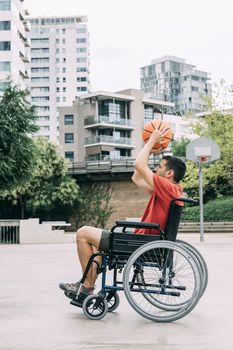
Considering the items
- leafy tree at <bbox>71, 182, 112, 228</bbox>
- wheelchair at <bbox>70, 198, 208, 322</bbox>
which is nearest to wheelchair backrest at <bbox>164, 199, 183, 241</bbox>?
wheelchair at <bbox>70, 198, 208, 322</bbox>

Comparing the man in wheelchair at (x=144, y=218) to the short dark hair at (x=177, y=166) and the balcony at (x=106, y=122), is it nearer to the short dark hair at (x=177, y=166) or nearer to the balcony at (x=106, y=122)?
the short dark hair at (x=177, y=166)

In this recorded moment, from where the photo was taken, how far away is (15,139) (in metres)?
28.7

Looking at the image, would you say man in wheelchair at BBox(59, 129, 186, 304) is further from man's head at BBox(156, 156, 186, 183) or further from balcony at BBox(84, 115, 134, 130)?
balcony at BBox(84, 115, 134, 130)

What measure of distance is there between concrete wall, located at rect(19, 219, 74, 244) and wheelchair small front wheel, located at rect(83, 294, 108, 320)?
60.4 feet

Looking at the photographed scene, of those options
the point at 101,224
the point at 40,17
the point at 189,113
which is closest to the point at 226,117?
the point at 189,113

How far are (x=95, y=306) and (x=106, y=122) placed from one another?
2858 inches

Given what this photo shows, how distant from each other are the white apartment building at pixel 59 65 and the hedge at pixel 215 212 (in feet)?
331

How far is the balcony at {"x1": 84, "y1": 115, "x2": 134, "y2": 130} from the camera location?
77.4 meters

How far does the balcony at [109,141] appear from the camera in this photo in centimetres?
7731

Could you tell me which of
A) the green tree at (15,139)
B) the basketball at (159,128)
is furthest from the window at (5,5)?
the basketball at (159,128)

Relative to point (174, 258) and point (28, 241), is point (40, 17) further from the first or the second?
point (174, 258)

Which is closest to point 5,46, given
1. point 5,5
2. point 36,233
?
point 5,5

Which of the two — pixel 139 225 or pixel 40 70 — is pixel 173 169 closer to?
pixel 139 225

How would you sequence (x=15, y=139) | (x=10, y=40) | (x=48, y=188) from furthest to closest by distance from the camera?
(x=10, y=40), (x=48, y=188), (x=15, y=139)
